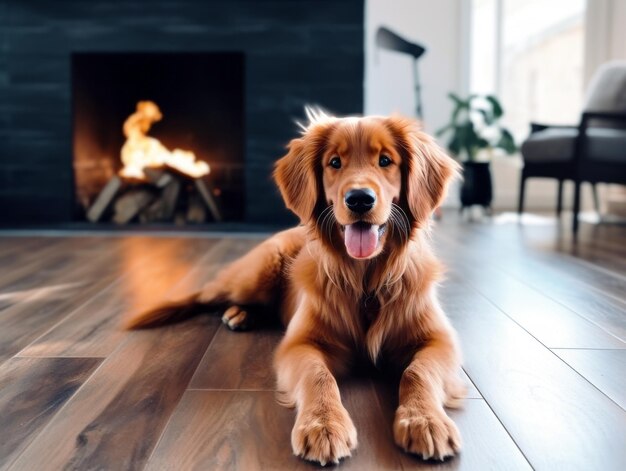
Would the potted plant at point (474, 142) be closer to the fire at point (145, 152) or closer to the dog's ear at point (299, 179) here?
the fire at point (145, 152)

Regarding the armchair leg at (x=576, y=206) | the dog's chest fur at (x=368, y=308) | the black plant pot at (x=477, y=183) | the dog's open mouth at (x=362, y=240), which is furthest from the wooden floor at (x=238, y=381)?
the black plant pot at (x=477, y=183)

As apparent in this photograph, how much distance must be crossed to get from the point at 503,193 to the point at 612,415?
190 inches

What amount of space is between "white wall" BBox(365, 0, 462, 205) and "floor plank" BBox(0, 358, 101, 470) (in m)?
4.24

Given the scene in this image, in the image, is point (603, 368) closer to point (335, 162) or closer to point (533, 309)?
point (533, 309)

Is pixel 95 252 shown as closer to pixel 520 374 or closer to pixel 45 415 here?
pixel 45 415

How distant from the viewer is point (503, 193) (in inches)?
232

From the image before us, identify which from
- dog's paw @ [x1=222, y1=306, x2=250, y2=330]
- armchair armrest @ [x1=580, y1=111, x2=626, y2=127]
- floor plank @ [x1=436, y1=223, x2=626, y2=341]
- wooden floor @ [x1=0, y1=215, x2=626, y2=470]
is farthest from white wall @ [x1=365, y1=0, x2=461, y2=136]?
dog's paw @ [x1=222, y1=306, x2=250, y2=330]

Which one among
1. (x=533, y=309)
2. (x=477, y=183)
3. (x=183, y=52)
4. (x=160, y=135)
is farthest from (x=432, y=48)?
(x=533, y=309)

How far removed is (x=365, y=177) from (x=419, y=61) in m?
4.43

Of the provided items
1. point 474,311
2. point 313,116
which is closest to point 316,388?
point 313,116

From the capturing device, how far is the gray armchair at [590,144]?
4.20 m

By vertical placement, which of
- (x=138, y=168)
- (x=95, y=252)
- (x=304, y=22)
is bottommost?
(x=95, y=252)

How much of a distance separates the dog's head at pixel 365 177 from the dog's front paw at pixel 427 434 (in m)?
0.42

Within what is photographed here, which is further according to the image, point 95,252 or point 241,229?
point 241,229
